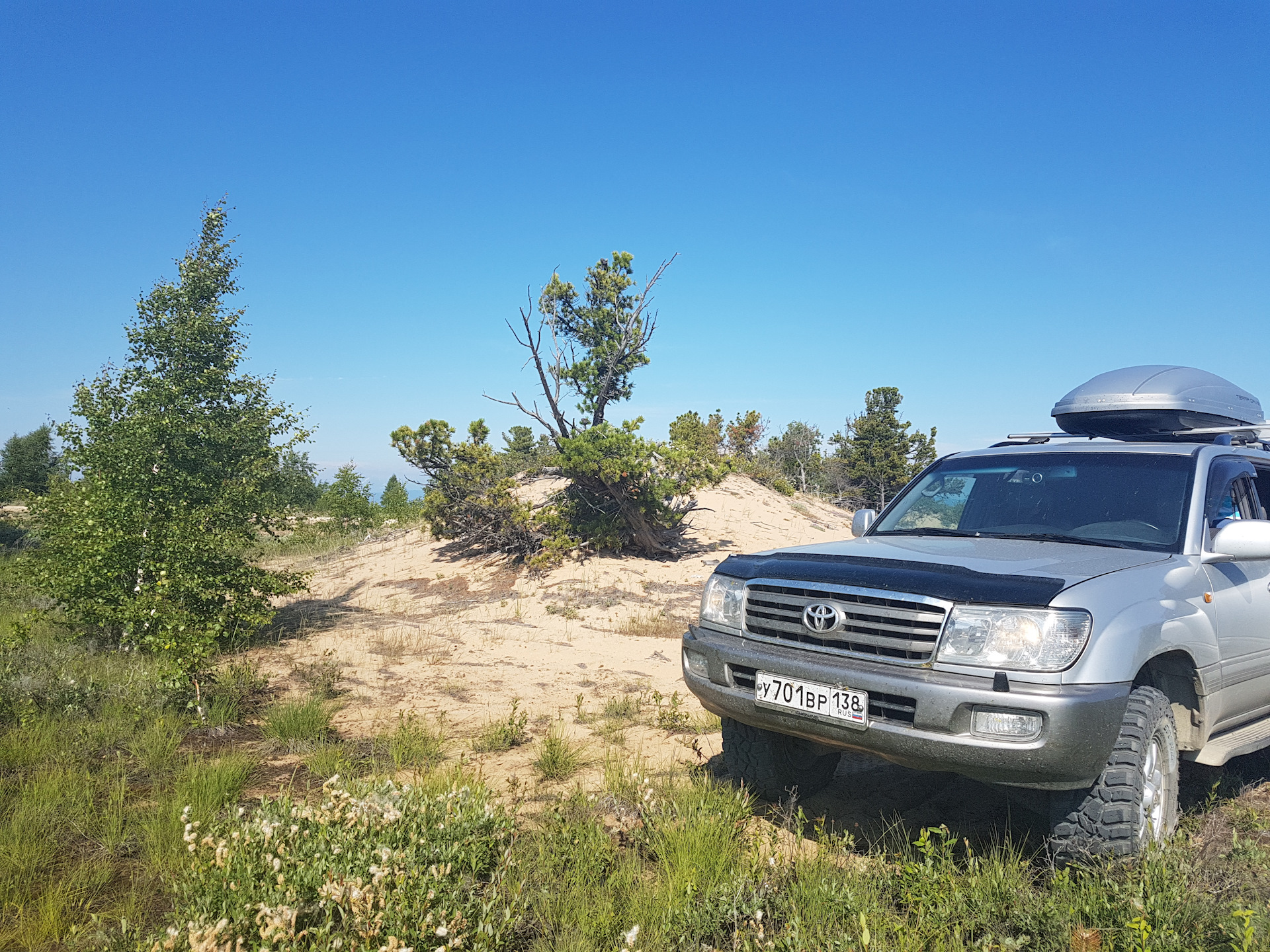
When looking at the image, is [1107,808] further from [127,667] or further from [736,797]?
[127,667]

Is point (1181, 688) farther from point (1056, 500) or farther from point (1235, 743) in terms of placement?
point (1056, 500)

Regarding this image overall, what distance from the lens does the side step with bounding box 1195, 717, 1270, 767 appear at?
3521mm

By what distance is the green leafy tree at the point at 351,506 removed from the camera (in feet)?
76.0

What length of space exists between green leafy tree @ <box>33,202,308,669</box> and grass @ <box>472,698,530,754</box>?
226 centimetres

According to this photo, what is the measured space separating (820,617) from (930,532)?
1.51m

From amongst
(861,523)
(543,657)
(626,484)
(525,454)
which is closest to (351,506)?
(525,454)

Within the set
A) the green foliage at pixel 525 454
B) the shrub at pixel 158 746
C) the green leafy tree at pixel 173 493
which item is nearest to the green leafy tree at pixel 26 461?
the green foliage at pixel 525 454

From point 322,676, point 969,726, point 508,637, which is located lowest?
point 508,637

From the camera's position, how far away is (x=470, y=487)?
14.6 m

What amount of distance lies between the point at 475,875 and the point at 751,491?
19.0 metres

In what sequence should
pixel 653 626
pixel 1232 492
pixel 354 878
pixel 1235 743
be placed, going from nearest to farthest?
pixel 354 878
pixel 1235 743
pixel 1232 492
pixel 653 626

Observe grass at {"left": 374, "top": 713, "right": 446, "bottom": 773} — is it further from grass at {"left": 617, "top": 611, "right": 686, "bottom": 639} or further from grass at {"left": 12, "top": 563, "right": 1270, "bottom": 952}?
grass at {"left": 617, "top": 611, "right": 686, "bottom": 639}

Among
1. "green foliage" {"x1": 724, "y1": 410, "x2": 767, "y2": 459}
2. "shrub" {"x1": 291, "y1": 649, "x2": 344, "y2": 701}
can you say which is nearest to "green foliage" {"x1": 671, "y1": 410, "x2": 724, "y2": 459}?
"green foliage" {"x1": 724, "y1": 410, "x2": 767, "y2": 459}

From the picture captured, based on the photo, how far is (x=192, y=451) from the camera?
8.41 meters
